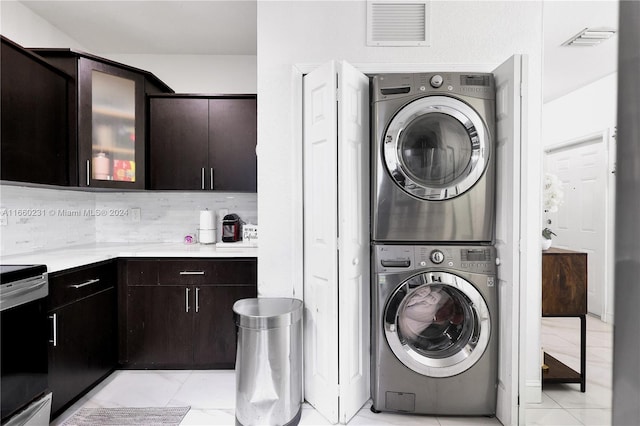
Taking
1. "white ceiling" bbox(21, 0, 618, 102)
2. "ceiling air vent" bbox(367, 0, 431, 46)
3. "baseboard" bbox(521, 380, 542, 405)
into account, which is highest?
"white ceiling" bbox(21, 0, 618, 102)

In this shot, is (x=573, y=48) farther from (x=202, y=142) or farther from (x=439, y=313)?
(x=202, y=142)

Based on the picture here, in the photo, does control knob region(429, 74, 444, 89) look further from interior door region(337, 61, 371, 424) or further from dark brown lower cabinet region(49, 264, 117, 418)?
dark brown lower cabinet region(49, 264, 117, 418)

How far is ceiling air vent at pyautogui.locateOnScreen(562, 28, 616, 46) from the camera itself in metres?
2.91

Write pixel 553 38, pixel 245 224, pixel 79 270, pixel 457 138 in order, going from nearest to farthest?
pixel 457 138 → pixel 79 270 → pixel 553 38 → pixel 245 224

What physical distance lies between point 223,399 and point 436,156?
2.04 meters

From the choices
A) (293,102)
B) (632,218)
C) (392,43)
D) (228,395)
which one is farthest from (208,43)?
(632,218)

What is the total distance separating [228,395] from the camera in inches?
91.8

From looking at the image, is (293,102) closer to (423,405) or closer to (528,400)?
(423,405)

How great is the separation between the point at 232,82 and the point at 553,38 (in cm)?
295

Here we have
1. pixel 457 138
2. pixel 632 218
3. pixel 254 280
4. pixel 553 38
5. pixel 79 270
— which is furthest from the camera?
pixel 553 38

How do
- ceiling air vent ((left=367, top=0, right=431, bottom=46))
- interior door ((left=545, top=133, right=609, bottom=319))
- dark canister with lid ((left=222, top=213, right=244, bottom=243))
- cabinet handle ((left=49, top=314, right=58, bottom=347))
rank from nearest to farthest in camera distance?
cabinet handle ((left=49, top=314, right=58, bottom=347)) → ceiling air vent ((left=367, top=0, right=431, bottom=46)) → dark canister with lid ((left=222, top=213, right=244, bottom=243)) → interior door ((left=545, top=133, right=609, bottom=319))

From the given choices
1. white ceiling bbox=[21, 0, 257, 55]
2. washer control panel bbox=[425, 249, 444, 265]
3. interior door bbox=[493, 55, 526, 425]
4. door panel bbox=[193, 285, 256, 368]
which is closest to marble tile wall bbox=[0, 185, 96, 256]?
door panel bbox=[193, 285, 256, 368]

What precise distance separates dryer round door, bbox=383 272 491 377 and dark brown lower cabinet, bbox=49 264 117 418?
191cm

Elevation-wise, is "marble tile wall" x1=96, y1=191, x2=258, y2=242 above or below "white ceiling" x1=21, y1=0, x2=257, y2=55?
below
